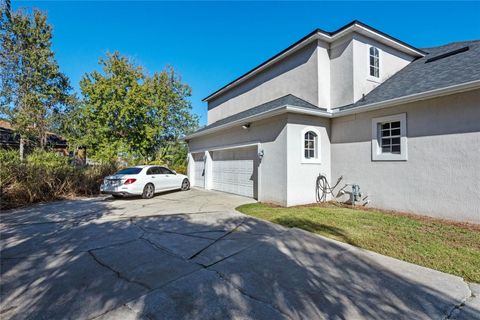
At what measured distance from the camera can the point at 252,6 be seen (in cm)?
1099

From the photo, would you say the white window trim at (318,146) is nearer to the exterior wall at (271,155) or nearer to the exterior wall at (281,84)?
the exterior wall at (271,155)

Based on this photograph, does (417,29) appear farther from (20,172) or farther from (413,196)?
(20,172)

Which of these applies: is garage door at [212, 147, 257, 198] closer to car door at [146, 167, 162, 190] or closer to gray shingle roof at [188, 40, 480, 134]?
gray shingle roof at [188, 40, 480, 134]

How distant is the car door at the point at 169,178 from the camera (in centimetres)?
1209

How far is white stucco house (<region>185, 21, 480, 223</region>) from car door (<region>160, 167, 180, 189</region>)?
2.65 m

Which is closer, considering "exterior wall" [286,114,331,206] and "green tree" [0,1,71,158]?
"exterior wall" [286,114,331,206]

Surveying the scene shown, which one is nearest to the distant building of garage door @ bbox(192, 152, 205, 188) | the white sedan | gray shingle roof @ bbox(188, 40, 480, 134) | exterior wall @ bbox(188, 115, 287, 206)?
garage door @ bbox(192, 152, 205, 188)

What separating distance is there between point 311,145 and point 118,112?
56.0ft

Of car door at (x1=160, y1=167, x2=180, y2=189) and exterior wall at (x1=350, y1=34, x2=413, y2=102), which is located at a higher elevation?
exterior wall at (x1=350, y1=34, x2=413, y2=102)

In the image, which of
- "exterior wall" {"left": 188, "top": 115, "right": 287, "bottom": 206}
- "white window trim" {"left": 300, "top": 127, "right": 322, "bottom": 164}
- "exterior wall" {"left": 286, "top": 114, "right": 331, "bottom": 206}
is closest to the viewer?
"exterior wall" {"left": 286, "top": 114, "right": 331, "bottom": 206}

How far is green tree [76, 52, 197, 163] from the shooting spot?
1920 cm

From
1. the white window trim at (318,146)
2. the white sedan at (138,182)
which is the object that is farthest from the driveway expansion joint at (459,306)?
the white sedan at (138,182)

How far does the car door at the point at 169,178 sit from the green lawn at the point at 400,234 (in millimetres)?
5737

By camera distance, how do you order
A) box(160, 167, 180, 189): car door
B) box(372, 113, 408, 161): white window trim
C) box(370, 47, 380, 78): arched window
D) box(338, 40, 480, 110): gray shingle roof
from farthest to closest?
box(160, 167, 180, 189): car door → box(370, 47, 380, 78): arched window → box(372, 113, 408, 161): white window trim → box(338, 40, 480, 110): gray shingle roof
